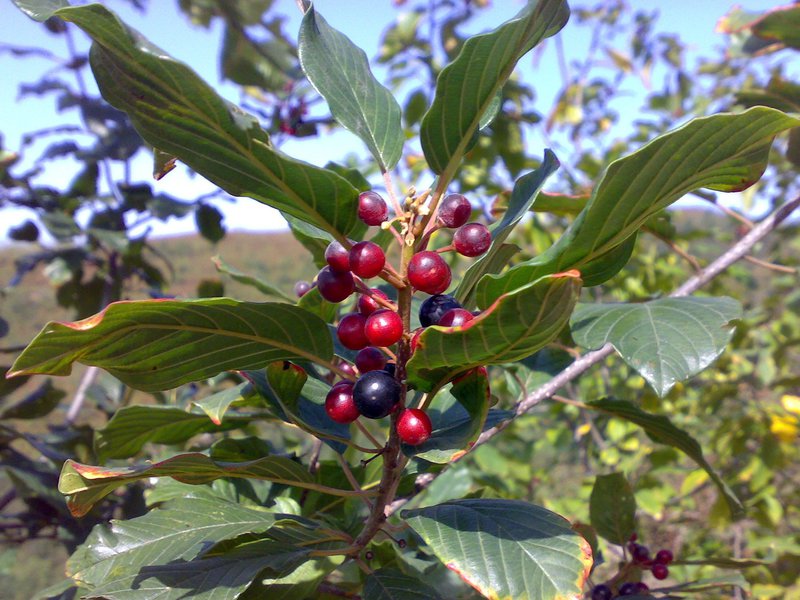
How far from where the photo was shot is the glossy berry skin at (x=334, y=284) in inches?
28.9

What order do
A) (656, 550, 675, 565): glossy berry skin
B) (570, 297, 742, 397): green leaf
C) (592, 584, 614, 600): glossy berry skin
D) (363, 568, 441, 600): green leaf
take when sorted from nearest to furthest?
(570, 297, 742, 397): green leaf → (363, 568, 441, 600): green leaf → (592, 584, 614, 600): glossy berry skin → (656, 550, 675, 565): glossy berry skin

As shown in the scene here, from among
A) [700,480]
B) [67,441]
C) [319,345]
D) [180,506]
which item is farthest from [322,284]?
[700,480]

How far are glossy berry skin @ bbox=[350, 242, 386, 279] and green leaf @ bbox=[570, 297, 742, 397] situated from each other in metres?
0.35

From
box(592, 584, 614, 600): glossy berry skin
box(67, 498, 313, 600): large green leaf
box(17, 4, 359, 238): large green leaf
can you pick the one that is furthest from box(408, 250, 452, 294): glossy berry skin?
box(592, 584, 614, 600): glossy berry skin

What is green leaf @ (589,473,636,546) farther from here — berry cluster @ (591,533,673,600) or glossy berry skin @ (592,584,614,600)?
glossy berry skin @ (592,584,614,600)

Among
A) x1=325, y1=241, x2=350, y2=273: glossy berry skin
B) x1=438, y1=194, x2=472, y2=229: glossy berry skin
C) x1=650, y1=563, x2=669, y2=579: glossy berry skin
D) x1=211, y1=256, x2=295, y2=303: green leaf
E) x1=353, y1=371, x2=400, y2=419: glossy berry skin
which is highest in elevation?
x1=211, y1=256, x2=295, y2=303: green leaf

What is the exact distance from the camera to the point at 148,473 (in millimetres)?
720

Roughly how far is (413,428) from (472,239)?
0.24m

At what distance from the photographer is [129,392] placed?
91.3 inches

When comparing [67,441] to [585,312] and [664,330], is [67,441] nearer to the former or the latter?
[585,312]

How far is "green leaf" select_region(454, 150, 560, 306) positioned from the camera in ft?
2.44

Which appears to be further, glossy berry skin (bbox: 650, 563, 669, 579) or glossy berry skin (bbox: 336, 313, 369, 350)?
glossy berry skin (bbox: 650, 563, 669, 579)

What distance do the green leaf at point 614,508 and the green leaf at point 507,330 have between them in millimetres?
881

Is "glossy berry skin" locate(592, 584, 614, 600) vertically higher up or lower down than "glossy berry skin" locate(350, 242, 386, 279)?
lower down
